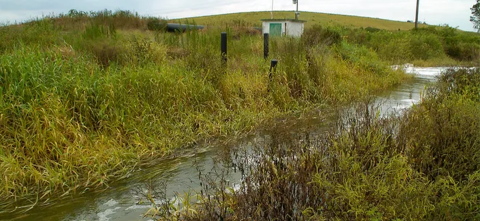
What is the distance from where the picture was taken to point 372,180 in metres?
3.31

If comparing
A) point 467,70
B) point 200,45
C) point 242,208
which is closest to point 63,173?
point 242,208

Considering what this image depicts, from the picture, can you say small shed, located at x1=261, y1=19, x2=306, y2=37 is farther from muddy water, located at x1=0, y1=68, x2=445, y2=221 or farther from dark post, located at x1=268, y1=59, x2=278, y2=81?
muddy water, located at x1=0, y1=68, x2=445, y2=221

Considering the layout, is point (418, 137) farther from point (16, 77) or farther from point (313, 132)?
point (16, 77)

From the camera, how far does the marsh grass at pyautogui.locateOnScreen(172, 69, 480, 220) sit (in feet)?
9.59

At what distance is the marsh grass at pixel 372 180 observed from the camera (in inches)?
115

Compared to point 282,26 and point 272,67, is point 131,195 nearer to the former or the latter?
point 272,67

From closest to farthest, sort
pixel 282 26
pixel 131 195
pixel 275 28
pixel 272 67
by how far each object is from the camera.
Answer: pixel 131 195
pixel 272 67
pixel 282 26
pixel 275 28

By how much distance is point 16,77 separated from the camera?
5.31m

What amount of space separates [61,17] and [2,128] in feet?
46.6

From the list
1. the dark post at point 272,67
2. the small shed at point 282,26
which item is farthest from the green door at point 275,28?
the dark post at point 272,67

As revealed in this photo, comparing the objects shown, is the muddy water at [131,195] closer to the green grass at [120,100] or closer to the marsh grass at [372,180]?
the green grass at [120,100]

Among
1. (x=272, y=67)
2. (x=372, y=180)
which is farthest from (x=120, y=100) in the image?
(x=372, y=180)

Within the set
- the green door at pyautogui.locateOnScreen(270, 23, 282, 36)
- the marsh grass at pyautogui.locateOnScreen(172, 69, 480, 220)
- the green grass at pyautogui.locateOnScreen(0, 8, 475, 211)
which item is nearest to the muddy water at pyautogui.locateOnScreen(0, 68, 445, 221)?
the green grass at pyautogui.locateOnScreen(0, 8, 475, 211)

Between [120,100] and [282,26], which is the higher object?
[282,26]
